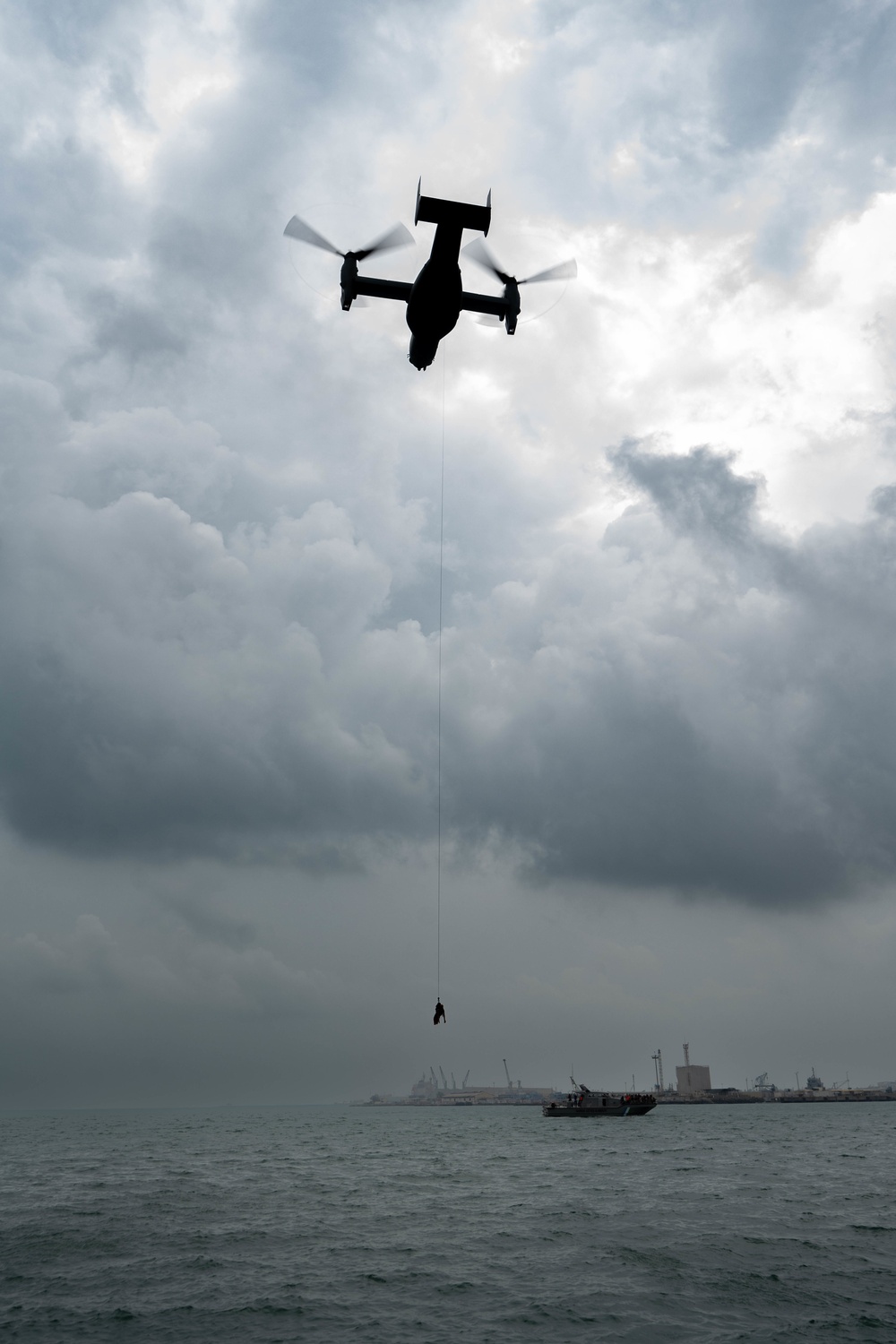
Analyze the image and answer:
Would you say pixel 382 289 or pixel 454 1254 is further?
pixel 454 1254

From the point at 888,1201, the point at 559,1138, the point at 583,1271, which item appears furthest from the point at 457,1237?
the point at 559,1138

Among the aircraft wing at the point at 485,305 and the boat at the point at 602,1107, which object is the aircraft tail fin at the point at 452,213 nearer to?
the aircraft wing at the point at 485,305

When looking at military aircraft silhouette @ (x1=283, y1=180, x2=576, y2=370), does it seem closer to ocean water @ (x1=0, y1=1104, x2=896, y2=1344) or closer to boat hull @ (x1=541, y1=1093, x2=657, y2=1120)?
ocean water @ (x1=0, y1=1104, x2=896, y2=1344)

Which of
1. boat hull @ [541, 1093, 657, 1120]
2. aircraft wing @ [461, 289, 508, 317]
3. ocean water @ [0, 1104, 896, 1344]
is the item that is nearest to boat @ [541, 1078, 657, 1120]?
boat hull @ [541, 1093, 657, 1120]

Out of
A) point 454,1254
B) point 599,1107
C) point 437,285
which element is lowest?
point 599,1107

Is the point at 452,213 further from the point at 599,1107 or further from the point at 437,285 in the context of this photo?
the point at 599,1107

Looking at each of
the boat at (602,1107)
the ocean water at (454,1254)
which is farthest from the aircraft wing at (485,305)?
the boat at (602,1107)

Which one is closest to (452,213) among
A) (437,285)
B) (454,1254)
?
(437,285)

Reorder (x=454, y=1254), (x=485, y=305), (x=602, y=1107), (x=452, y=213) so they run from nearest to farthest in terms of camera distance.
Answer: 1. (x=452, y=213)
2. (x=485, y=305)
3. (x=454, y=1254)
4. (x=602, y=1107)
